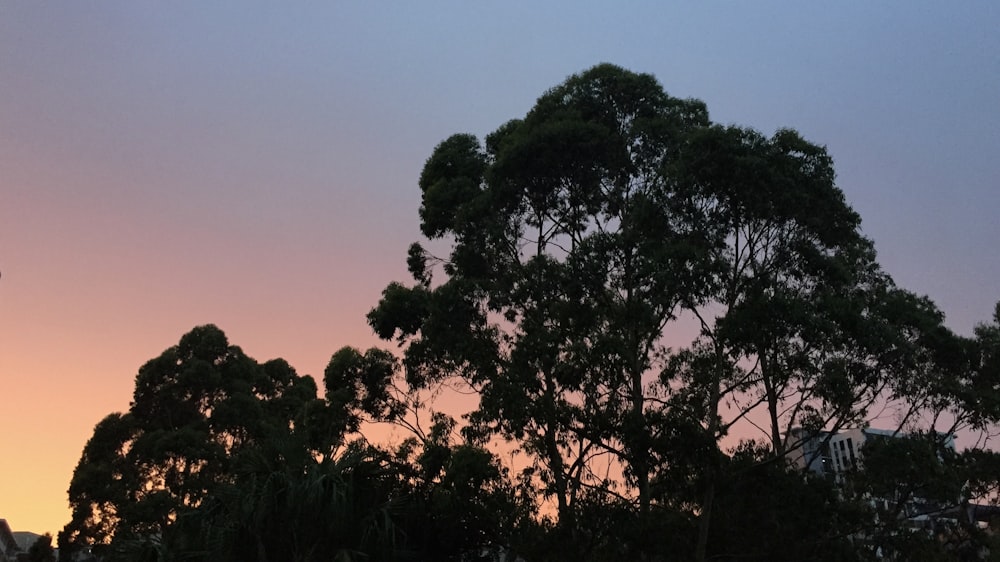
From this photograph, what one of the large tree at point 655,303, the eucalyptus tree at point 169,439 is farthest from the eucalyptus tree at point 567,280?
the eucalyptus tree at point 169,439

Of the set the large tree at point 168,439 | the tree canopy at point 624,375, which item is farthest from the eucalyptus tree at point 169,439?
the tree canopy at point 624,375

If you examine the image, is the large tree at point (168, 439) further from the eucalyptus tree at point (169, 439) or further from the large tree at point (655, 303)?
the large tree at point (655, 303)

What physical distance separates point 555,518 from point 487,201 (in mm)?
7191

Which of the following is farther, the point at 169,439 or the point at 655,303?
the point at 169,439

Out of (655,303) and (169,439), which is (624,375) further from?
(169,439)

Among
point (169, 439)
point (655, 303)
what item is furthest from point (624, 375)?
point (169, 439)

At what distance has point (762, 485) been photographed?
15.7m

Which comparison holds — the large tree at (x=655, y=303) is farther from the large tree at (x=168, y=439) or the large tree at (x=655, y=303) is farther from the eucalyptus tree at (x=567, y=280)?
the large tree at (x=168, y=439)

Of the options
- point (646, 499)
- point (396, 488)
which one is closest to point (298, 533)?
point (396, 488)

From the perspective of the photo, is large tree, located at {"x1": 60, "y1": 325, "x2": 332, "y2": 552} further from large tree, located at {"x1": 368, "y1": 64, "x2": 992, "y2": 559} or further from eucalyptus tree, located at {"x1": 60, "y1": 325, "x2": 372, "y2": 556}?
large tree, located at {"x1": 368, "y1": 64, "x2": 992, "y2": 559}

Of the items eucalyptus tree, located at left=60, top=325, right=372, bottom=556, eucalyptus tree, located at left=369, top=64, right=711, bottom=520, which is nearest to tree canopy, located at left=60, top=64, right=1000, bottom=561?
eucalyptus tree, located at left=369, top=64, right=711, bottom=520

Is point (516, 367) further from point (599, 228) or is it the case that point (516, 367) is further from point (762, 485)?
point (762, 485)

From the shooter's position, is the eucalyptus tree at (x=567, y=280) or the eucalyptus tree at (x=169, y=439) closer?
the eucalyptus tree at (x=567, y=280)

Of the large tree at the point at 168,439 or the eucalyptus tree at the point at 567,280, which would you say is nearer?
the eucalyptus tree at the point at 567,280
